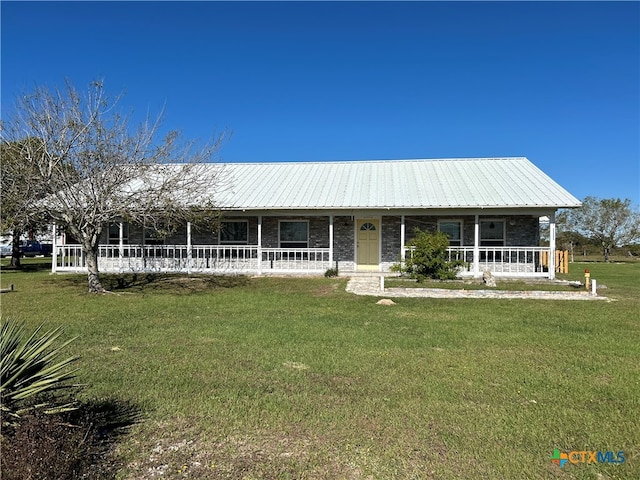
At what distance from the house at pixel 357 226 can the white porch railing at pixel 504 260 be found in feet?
0.14

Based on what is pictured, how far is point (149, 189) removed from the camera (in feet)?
42.4

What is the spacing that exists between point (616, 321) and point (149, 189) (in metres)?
12.3

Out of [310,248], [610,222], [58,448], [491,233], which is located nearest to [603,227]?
[610,222]

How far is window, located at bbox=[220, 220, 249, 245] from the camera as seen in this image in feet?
63.4

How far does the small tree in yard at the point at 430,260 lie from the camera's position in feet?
50.9

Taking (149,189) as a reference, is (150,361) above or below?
below

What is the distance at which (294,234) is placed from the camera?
62.9ft

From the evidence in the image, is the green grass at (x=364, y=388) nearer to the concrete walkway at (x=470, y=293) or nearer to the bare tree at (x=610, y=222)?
the concrete walkway at (x=470, y=293)

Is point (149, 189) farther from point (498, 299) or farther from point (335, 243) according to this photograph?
point (498, 299)

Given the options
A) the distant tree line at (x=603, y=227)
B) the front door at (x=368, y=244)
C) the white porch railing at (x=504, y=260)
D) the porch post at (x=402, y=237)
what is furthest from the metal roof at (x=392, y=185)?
the distant tree line at (x=603, y=227)

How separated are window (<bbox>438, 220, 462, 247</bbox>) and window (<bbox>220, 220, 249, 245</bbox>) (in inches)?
331

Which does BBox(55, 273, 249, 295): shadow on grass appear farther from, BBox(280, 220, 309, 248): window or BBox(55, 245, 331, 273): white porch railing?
BBox(280, 220, 309, 248): window

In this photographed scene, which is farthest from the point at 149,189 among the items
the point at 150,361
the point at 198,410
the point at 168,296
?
the point at 198,410

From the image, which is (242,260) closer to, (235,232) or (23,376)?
(235,232)
